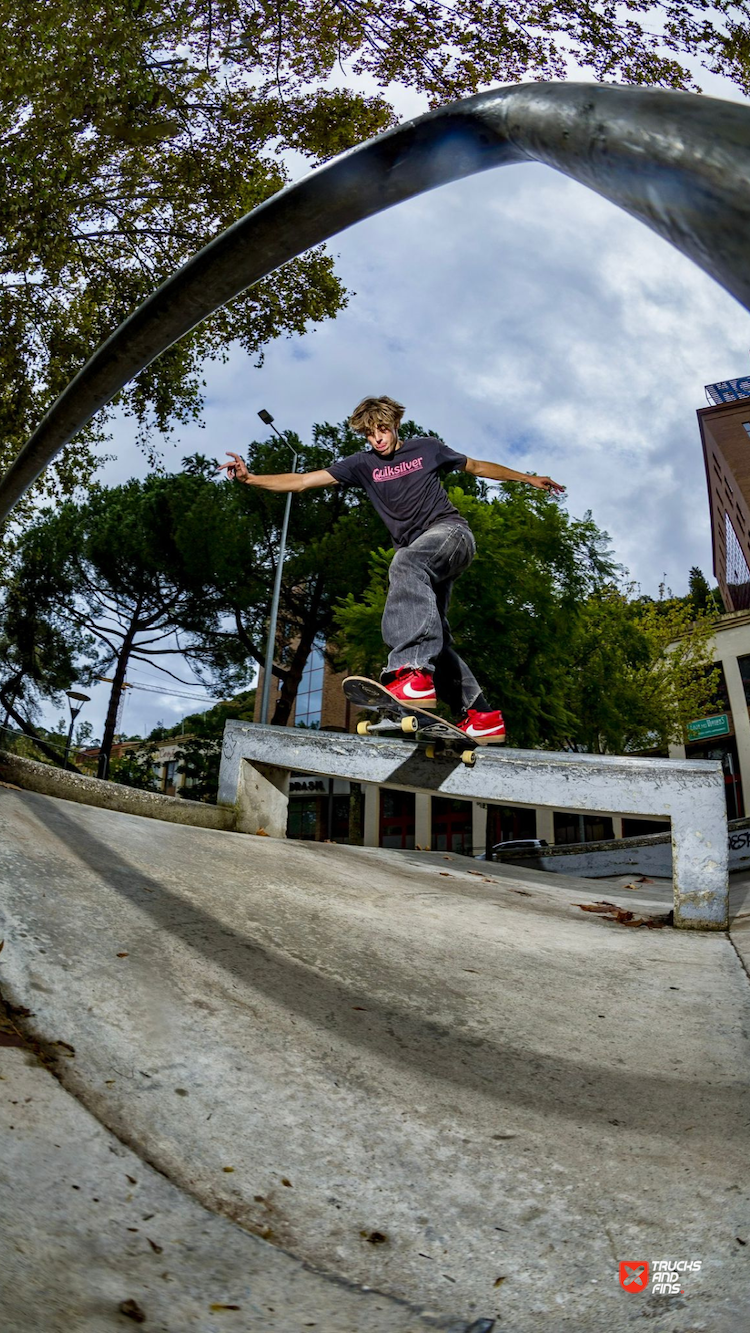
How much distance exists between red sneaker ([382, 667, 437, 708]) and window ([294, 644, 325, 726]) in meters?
34.9

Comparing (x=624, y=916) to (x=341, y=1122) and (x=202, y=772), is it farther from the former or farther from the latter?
(x=202, y=772)

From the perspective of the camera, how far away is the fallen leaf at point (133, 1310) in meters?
1.26

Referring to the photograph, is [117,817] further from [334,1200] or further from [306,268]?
[306,268]

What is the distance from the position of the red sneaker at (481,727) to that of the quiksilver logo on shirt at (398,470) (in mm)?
1470

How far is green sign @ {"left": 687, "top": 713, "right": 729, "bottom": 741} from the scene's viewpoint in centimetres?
2911

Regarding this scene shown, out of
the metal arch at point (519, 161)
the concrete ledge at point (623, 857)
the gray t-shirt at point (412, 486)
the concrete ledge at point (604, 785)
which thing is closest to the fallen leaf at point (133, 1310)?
the metal arch at point (519, 161)

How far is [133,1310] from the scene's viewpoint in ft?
4.19

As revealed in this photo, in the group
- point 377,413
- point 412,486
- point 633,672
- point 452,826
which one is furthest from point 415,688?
point 452,826

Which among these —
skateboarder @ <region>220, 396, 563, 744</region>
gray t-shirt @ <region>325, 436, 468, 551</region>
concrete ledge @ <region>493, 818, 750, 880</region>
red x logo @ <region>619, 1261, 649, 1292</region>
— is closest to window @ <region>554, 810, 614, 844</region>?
concrete ledge @ <region>493, 818, 750, 880</region>

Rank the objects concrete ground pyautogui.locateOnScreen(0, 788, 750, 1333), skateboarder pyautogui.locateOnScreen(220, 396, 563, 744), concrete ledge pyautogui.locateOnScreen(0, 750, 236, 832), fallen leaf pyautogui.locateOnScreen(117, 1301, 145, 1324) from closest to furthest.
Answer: fallen leaf pyautogui.locateOnScreen(117, 1301, 145, 1324) → concrete ground pyautogui.locateOnScreen(0, 788, 750, 1333) → skateboarder pyautogui.locateOnScreen(220, 396, 563, 744) → concrete ledge pyautogui.locateOnScreen(0, 750, 236, 832)

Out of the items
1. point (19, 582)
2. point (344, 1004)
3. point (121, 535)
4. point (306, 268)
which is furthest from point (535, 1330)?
point (19, 582)

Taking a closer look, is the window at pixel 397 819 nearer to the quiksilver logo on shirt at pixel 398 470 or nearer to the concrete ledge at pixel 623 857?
the concrete ledge at pixel 623 857

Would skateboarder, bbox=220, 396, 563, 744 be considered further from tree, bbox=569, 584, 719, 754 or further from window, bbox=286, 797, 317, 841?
window, bbox=286, 797, 317, 841

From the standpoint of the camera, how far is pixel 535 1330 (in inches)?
55.2
